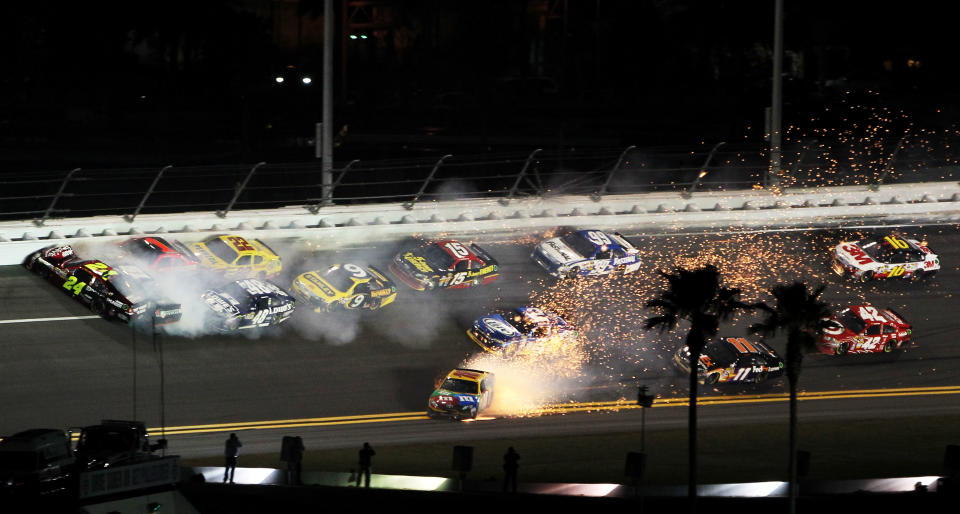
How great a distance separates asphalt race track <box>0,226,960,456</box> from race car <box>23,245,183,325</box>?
393 mm

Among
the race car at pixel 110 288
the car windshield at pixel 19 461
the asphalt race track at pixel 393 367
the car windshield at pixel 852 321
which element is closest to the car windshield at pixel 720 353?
the asphalt race track at pixel 393 367

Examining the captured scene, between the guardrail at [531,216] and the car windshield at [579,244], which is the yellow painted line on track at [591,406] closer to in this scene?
the car windshield at [579,244]

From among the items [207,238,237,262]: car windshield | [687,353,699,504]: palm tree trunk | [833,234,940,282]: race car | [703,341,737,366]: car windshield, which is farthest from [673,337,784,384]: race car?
[207,238,237,262]: car windshield

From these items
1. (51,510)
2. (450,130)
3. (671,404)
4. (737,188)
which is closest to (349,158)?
(450,130)

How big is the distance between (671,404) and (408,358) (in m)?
6.05

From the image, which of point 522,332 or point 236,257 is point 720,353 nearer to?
point 522,332

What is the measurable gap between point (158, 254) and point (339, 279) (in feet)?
14.8

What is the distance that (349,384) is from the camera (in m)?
29.8

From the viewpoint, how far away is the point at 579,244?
114 ft

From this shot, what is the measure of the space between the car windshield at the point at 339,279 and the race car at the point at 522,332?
3.16 m

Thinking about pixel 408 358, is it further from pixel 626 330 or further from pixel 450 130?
pixel 450 130

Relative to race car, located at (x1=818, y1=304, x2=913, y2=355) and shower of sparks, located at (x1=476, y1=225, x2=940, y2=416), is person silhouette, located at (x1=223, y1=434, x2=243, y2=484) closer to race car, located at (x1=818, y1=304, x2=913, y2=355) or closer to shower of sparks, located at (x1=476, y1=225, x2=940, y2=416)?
shower of sparks, located at (x1=476, y1=225, x2=940, y2=416)

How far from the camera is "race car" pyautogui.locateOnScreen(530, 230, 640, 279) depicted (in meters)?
34.2

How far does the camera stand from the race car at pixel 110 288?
3089cm
